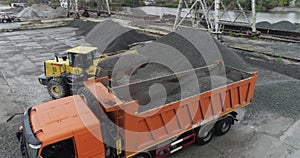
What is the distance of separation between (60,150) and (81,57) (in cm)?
532

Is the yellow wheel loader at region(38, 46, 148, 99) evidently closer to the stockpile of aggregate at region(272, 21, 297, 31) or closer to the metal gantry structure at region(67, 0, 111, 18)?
the stockpile of aggregate at region(272, 21, 297, 31)

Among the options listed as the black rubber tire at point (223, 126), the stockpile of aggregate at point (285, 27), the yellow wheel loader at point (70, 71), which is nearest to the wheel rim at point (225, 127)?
the black rubber tire at point (223, 126)

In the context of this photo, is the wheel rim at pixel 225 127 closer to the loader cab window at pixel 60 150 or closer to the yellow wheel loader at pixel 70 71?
the loader cab window at pixel 60 150

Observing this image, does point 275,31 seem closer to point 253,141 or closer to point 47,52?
point 253,141

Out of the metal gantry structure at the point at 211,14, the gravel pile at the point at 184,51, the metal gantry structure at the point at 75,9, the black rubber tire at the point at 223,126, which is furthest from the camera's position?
the metal gantry structure at the point at 75,9

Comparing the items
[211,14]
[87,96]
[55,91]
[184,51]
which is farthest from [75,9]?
[87,96]

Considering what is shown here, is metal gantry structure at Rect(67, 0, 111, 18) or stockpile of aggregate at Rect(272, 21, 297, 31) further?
metal gantry structure at Rect(67, 0, 111, 18)

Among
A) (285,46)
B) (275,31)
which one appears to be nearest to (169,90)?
(285,46)

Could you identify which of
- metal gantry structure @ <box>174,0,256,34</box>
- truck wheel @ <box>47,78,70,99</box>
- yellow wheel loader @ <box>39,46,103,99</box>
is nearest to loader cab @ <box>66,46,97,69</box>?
yellow wheel loader @ <box>39,46,103,99</box>

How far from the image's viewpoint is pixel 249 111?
25.9ft

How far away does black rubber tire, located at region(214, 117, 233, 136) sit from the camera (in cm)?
642

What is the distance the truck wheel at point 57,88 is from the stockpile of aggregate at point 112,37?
6.61m

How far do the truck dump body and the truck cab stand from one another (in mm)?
468

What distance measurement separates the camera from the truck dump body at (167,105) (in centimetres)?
461
